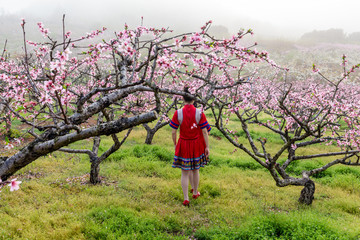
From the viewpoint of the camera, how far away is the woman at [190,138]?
5.29 meters

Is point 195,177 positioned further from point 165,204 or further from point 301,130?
point 301,130

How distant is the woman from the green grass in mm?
1038

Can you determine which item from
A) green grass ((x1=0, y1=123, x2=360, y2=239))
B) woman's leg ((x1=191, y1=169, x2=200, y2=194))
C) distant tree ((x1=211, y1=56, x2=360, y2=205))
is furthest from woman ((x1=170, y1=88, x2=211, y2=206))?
green grass ((x1=0, y1=123, x2=360, y2=239))

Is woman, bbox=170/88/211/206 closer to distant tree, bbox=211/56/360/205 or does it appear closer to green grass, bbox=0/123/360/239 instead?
distant tree, bbox=211/56/360/205

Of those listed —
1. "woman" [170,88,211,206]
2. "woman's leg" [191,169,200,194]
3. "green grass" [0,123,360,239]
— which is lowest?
"green grass" [0,123,360,239]

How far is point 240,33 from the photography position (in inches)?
197

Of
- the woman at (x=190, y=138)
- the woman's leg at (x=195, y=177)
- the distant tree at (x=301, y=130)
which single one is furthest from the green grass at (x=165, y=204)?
the woman at (x=190, y=138)

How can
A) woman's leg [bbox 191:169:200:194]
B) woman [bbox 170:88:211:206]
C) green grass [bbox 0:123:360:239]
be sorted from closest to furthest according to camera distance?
green grass [bbox 0:123:360:239] < woman [bbox 170:88:211:206] < woman's leg [bbox 191:169:200:194]

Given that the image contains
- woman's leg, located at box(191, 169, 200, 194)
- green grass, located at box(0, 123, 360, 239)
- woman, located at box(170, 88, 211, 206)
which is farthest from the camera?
woman's leg, located at box(191, 169, 200, 194)

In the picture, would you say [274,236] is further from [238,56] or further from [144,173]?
[144,173]

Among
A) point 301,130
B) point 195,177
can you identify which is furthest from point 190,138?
point 301,130

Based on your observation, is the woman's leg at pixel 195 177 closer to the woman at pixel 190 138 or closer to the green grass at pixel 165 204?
the woman at pixel 190 138

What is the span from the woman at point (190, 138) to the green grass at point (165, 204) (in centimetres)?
104

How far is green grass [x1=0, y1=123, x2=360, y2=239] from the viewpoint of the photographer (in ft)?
14.1
